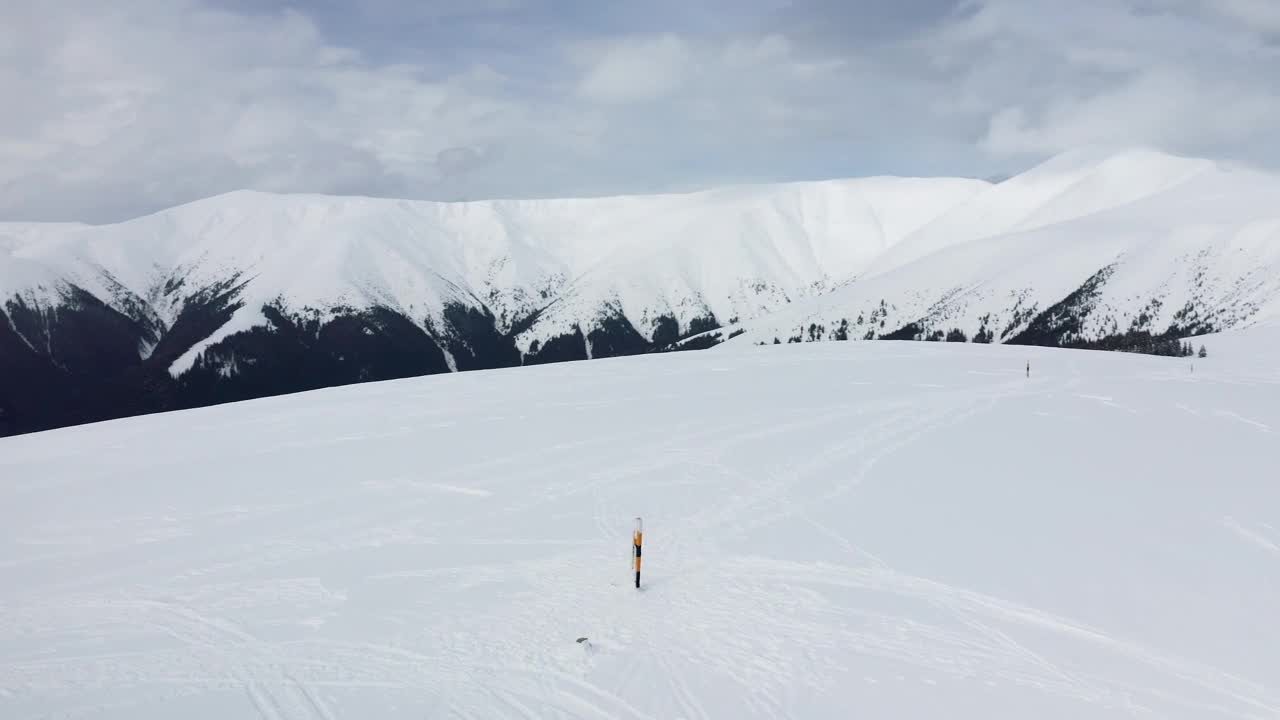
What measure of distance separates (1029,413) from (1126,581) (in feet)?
42.2

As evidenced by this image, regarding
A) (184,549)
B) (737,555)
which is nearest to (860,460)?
(737,555)

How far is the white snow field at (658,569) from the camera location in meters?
7.11

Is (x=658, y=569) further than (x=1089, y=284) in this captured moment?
No

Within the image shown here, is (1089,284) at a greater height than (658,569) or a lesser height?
greater

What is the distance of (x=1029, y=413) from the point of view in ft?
70.6

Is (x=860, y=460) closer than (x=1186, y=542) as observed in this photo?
No

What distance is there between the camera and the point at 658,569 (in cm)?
1022

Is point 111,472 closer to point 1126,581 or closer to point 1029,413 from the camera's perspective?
point 1126,581

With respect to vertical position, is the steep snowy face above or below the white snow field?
above

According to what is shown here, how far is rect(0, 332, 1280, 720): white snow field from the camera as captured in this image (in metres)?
7.11

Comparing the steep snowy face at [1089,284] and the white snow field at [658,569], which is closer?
the white snow field at [658,569]

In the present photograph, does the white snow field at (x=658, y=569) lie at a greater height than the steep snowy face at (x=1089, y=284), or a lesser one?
lesser

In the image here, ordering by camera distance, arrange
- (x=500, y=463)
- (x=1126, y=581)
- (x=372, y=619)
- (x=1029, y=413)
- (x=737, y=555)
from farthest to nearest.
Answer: (x=1029, y=413) → (x=500, y=463) → (x=737, y=555) → (x=1126, y=581) → (x=372, y=619)

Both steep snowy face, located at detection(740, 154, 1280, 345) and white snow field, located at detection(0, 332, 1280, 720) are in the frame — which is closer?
white snow field, located at detection(0, 332, 1280, 720)
